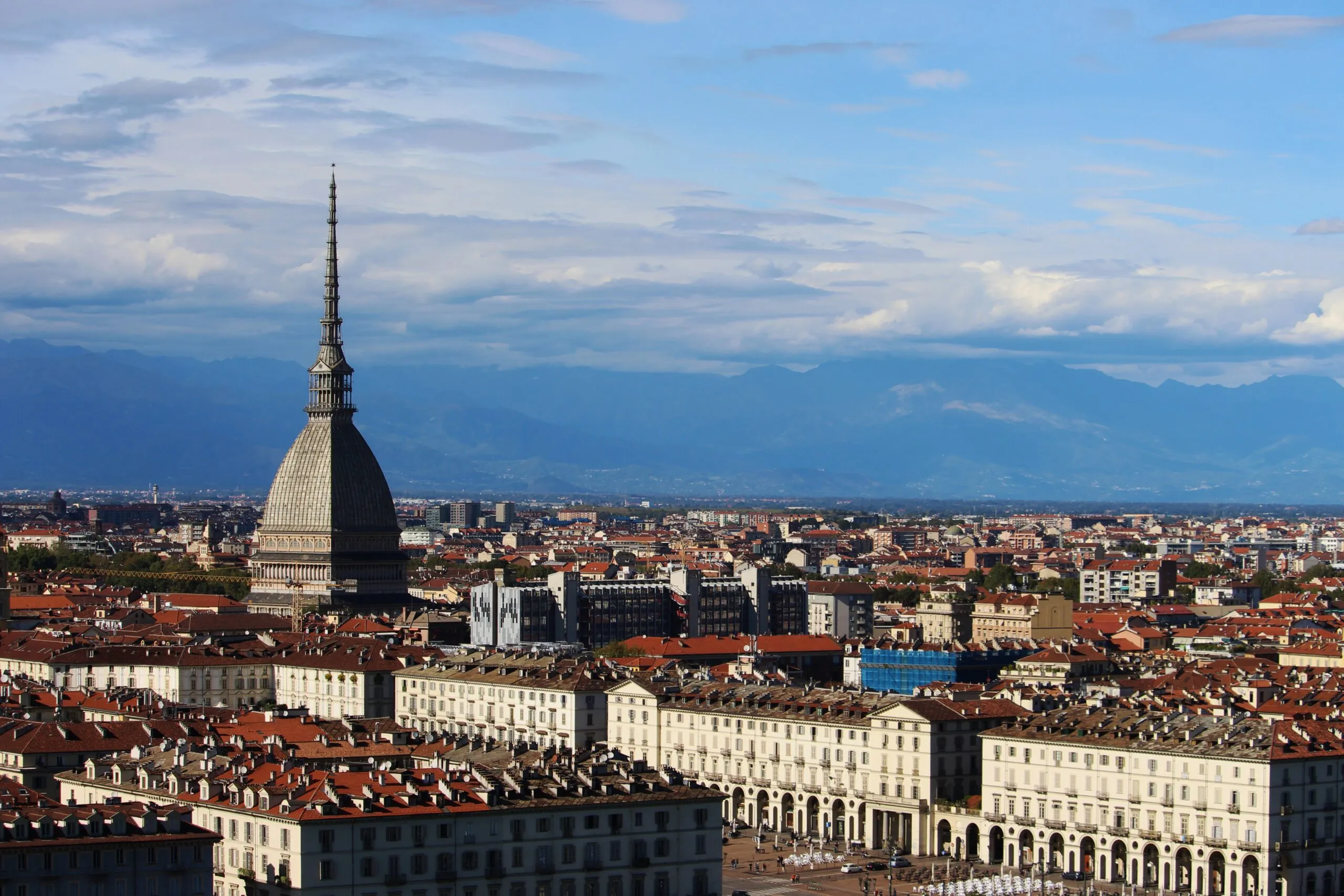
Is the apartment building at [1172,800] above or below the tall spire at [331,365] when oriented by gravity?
below

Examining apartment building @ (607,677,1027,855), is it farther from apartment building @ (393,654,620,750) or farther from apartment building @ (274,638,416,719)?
apartment building @ (274,638,416,719)

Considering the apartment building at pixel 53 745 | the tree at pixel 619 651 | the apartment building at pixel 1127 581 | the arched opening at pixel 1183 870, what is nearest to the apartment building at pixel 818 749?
the arched opening at pixel 1183 870

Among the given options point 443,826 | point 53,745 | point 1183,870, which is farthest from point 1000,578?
point 443,826

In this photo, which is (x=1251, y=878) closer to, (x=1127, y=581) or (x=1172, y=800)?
(x=1172, y=800)

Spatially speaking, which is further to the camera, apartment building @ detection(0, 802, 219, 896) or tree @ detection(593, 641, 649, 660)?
tree @ detection(593, 641, 649, 660)

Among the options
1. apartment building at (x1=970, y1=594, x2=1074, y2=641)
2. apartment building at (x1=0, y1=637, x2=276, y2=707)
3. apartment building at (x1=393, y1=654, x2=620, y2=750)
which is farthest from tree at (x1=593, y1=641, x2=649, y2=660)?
apartment building at (x1=970, y1=594, x2=1074, y2=641)

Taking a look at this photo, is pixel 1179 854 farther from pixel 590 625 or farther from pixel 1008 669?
pixel 590 625

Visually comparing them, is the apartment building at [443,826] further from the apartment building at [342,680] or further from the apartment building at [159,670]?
the apartment building at [159,670]
